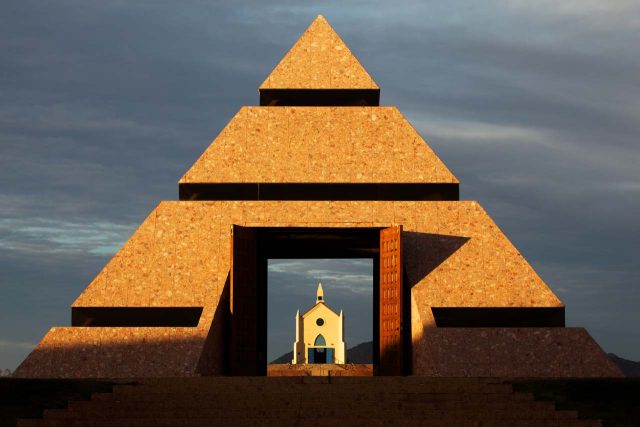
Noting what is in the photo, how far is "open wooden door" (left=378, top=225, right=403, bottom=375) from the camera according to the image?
32.6 m

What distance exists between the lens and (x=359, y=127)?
119 feet

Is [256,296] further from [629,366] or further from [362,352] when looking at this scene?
[362,352]

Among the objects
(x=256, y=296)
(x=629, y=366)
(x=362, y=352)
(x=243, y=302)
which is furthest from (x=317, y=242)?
(x=362, y=352)

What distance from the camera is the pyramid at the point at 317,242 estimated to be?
31984 millimetres

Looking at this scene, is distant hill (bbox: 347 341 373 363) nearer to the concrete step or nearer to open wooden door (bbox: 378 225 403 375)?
open wooden door (bbox: 378 225 403 375)

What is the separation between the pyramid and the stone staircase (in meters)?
5.71

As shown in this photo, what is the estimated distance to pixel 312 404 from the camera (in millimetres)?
23266

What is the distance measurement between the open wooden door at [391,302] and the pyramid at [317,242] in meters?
0.06

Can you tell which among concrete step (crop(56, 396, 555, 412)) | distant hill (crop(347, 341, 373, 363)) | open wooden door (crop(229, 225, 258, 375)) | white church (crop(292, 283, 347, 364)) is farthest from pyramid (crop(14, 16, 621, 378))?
distant hill (crop(347, 341, 373, 363))

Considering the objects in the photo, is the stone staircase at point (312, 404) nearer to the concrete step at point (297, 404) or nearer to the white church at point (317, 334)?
the concrete step at point (297, 404)

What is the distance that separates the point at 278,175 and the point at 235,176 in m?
1.35

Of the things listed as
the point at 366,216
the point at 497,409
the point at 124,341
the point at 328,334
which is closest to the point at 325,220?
the point at 366,216

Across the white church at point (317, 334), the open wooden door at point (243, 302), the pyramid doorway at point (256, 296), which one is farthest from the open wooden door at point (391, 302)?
the white church at point (317, 334)

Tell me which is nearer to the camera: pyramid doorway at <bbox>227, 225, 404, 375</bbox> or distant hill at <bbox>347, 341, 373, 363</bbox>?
pyramid doorway at <bbox>227, 225, 404, 375</bbox>
